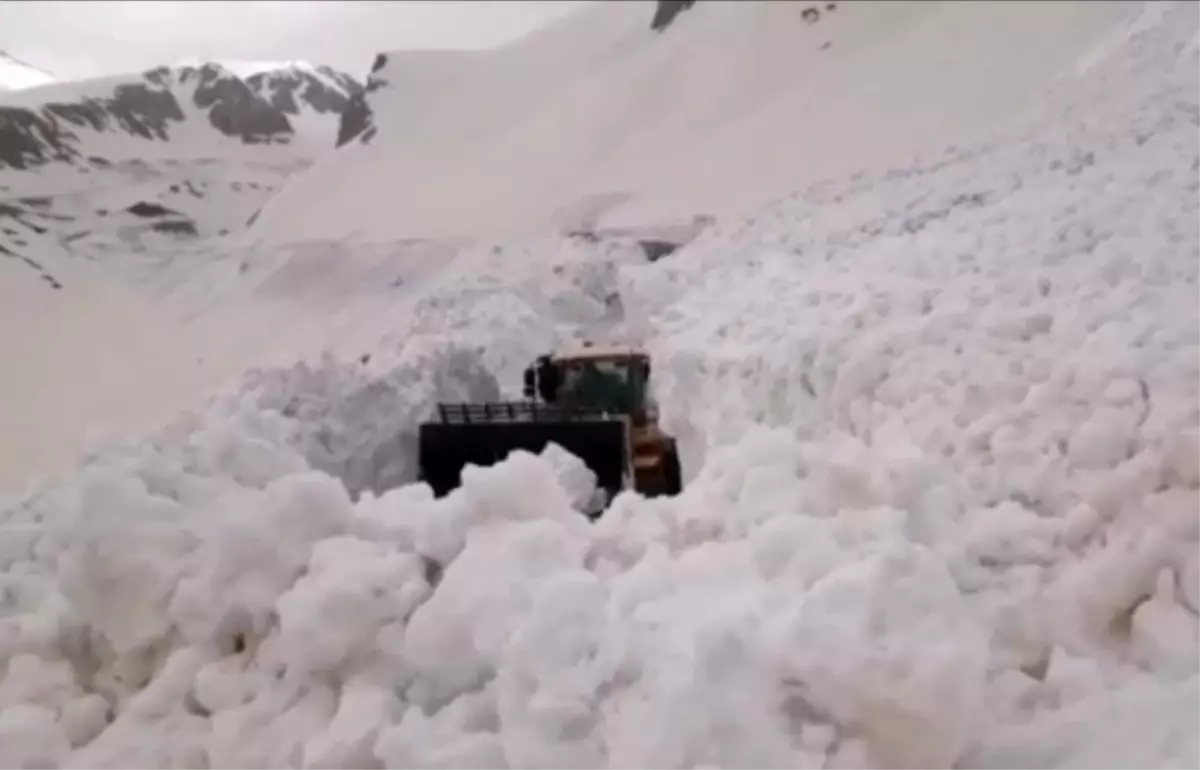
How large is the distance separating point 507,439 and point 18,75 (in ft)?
2.14

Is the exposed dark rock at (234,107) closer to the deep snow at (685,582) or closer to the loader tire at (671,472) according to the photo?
the deep snow at (685,582)

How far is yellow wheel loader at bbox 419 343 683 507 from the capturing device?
1.13m

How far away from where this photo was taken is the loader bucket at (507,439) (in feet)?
3.67

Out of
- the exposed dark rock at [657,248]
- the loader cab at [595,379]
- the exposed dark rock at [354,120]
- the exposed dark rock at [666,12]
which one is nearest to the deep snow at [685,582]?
the exposed dark rock at [354,120]

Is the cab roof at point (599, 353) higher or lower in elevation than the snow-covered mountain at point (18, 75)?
lower

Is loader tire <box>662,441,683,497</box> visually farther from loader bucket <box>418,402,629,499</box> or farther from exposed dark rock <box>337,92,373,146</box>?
exposed dark rock <box>337,92,373,146</box>

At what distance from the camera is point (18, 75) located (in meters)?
0.92

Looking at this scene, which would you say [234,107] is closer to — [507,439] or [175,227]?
[175,227]

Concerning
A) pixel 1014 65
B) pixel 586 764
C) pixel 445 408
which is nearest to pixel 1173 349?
pixel 586 764

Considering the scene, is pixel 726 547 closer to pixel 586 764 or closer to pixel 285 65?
pixel 586 764

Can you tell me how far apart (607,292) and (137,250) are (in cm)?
80

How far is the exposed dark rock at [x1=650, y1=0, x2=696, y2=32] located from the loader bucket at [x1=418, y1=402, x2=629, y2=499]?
79 cm

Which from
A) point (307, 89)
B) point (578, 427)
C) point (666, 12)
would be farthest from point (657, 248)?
point (307, 89)

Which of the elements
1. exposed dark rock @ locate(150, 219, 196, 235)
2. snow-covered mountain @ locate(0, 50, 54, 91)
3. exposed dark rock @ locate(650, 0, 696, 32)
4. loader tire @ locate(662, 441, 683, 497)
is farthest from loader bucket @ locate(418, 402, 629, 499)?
exposed dark rock @ locate(650, 0, 696, 32)
